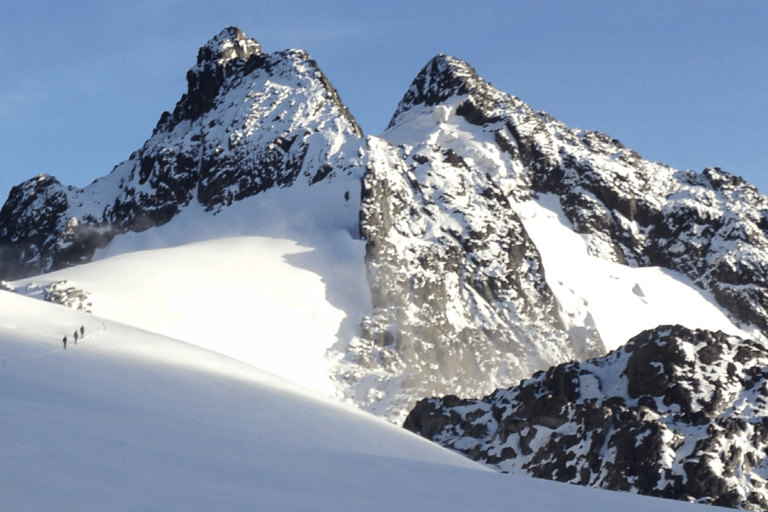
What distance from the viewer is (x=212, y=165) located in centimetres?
→ 11606

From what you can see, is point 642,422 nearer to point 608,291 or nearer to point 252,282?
point 252,282

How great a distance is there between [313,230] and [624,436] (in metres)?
59.5

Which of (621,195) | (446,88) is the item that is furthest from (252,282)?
(621,195)

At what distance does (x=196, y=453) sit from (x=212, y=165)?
102 metres

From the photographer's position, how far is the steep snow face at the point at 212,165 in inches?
4402

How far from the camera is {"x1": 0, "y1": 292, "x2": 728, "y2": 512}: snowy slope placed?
12.9 m

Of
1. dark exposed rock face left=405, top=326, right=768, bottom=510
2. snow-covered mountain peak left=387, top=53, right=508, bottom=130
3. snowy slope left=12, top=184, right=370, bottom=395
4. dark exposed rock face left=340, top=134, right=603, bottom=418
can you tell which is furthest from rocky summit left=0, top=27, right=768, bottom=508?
snowy slope left=12, top=184, right=370, bottom=395

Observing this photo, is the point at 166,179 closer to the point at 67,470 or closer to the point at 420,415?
the point at 420,415

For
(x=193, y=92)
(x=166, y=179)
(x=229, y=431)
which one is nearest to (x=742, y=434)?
(x=229, y=431)

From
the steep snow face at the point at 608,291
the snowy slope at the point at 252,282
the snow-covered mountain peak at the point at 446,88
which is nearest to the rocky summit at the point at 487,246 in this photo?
the snow-covered mountain peak at the point at 446,88

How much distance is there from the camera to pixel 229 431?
22094 millimetres

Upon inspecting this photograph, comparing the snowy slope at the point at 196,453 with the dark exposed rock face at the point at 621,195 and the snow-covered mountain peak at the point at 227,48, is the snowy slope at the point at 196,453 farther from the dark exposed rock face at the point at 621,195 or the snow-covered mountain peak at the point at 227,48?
the snow-covered mountain peak at the point at 227,48

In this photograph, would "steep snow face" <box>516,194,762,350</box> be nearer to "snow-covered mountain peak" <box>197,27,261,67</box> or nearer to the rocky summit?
the rocky summit

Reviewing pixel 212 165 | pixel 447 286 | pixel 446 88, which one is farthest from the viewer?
pixel 446 88
